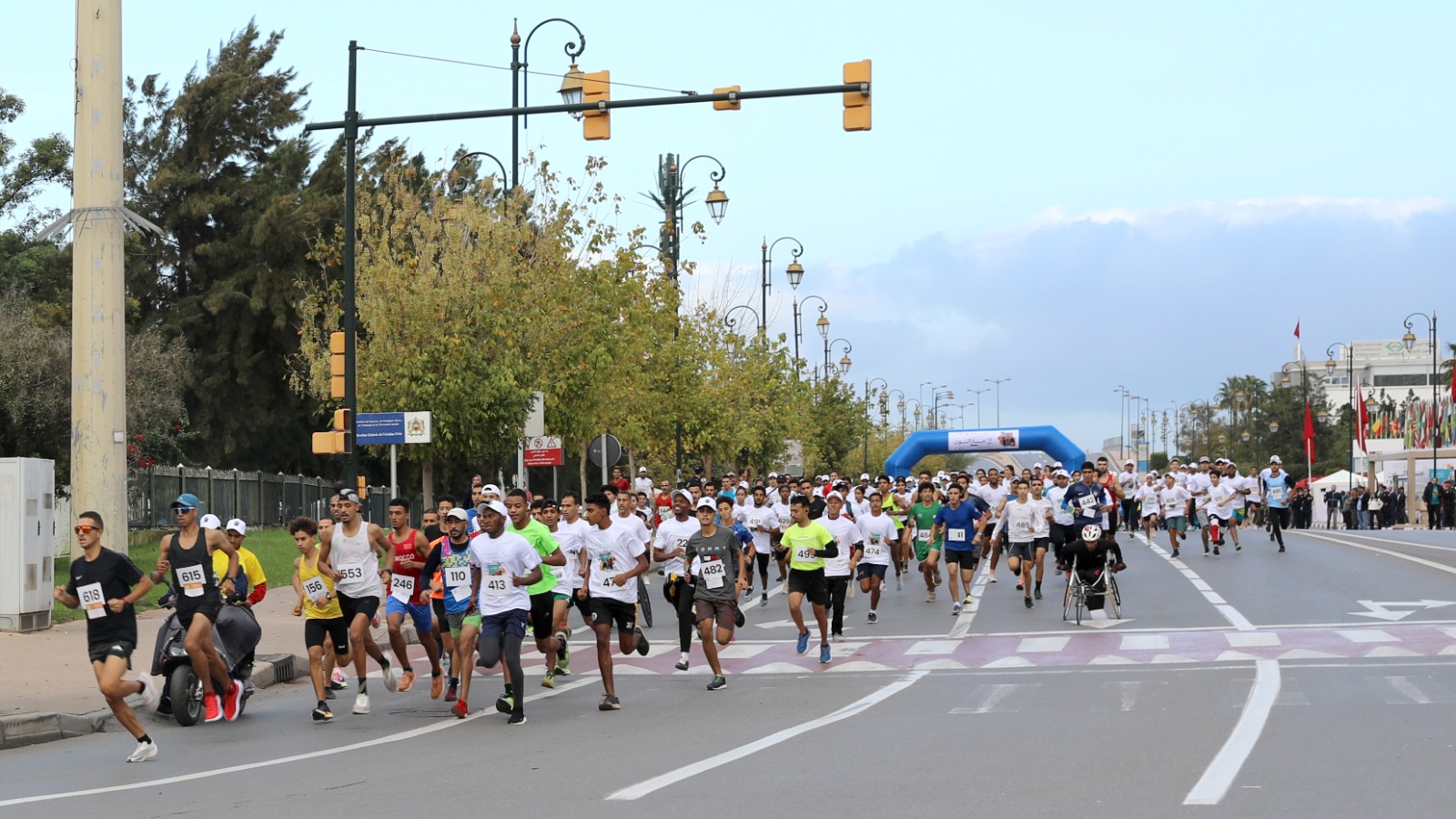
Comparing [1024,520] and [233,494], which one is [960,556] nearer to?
[1024,520]

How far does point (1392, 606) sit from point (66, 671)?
16026mm

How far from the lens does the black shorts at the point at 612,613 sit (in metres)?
15.0

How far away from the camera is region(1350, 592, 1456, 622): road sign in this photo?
20.6 meters

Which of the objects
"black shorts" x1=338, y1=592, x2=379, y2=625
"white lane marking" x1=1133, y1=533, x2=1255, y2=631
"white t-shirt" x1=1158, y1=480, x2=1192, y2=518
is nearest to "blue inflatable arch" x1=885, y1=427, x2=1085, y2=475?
"white t-shirt" x1=1158, y1=480, x2=1192, y2=518

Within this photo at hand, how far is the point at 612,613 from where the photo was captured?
15469mm

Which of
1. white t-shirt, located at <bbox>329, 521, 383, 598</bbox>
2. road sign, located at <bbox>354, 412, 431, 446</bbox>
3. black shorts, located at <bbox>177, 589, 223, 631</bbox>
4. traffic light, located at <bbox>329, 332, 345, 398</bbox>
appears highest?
traffic light, located at <bbox>329, 332, 345, 398</bbox>

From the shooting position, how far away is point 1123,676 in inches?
605

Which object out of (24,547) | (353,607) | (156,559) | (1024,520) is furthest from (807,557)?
(156,559)

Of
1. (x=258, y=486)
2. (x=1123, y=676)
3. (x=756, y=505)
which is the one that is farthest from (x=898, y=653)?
(x=258, y=486)

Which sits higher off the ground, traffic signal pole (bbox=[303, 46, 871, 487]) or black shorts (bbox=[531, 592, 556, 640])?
traffic signal pole (bbox=[303, 46, 871, 487])

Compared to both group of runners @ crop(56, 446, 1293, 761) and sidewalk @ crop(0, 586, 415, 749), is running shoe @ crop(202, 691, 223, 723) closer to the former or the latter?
group of runners @ crop(56, 446, 1293, 761)

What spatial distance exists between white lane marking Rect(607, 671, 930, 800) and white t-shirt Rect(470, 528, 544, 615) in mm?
2564

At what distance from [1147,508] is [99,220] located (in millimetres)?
27924

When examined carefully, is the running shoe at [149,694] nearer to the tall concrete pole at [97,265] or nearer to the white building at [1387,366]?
the tall concrete pole at [97,265]
